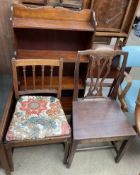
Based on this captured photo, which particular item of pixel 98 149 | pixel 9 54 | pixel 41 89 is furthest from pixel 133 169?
pixel 9 54

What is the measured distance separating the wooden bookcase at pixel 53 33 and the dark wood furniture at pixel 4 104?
1.14 ft

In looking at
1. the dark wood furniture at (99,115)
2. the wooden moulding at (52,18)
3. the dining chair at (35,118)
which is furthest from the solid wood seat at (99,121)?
the wooden moulding at (52,18)

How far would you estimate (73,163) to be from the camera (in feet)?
5.27

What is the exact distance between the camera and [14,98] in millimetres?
1502

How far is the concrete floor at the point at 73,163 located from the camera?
1.54 m

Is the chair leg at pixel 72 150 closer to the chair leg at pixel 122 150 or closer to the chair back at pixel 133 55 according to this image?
the chair leg at pixel 122 150

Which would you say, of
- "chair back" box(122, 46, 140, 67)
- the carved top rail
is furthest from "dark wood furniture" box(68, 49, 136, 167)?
the carved top rail

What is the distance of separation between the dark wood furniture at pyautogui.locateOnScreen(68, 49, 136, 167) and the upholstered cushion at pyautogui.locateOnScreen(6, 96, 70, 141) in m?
0.13

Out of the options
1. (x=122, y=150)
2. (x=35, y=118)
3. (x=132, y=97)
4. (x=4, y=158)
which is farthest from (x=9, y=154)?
(x=132, y=97)

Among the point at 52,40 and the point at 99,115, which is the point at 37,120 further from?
the point at 52,40

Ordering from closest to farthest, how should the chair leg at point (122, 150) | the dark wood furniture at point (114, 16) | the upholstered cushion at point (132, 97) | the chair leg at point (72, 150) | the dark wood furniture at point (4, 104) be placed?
1. the dark wood furniture at point (4, 104)
2. the chair leg at point (72, 150)
3. the chair leg at point (122, 150)
4. the upholstered cushion at point (132, 97)
5. the dark wood furniture at point (114, 16)

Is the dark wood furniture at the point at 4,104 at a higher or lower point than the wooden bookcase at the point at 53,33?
lower

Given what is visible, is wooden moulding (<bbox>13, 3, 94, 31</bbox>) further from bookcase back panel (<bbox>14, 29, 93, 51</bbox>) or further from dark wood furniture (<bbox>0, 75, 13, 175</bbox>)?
dark wood furniture (<bbox>0, 75, 13, 175</bbox>)

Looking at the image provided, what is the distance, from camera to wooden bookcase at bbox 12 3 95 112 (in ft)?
4.40
